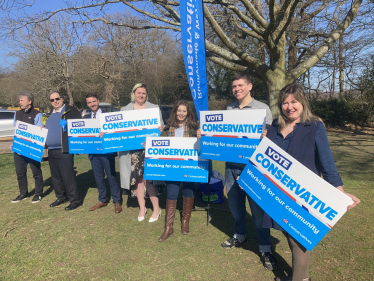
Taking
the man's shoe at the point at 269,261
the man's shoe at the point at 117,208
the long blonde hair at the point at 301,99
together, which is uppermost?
the long blonde hair at the point at 301,99

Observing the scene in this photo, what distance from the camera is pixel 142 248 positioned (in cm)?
339

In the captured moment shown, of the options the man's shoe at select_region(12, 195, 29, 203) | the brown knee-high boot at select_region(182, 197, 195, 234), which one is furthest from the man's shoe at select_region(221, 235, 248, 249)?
the man's shoe at select_region(12, 195, 29, 203)

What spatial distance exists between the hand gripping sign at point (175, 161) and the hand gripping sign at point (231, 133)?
28 cm

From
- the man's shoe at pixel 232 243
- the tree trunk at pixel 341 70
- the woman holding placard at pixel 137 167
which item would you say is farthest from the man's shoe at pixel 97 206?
the tree trunk at pixel 341 70

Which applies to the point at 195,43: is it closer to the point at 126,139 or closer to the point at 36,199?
the point at 126,139

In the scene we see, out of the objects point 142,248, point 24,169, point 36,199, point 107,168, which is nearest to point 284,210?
point 142,248

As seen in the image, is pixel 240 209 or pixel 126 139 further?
pixel 126 139

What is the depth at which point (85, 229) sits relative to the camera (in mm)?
4000

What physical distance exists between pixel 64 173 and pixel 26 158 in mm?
1083

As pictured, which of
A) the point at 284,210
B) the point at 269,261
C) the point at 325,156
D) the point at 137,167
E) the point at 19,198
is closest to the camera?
the point at 325,156

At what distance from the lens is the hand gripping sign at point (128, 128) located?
3.89 meters

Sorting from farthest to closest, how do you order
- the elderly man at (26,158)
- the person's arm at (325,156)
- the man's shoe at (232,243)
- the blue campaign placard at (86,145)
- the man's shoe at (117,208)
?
the elderly man at (26,158)
the man's shoe at (117,208)
the blue campaign placard at (86,145)
the man's shoe at (232,243)
the person's arm at (325,156)

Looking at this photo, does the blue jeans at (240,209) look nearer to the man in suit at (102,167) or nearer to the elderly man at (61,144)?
the man in suit at (102,167)

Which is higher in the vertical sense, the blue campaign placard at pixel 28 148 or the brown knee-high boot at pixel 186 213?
the blue campaign placard at pixel 28 148
